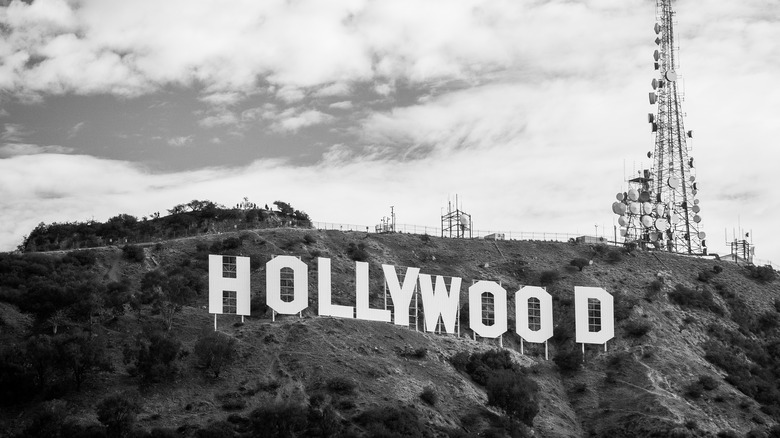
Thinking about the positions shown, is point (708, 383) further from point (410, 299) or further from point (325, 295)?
point (325, 295)

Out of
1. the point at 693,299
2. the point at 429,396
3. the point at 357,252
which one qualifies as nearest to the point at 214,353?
the point at 429,396

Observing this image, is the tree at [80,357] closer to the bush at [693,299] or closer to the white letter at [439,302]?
the white letter at [439,302]

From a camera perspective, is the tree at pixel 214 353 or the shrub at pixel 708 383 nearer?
the tree at pixel 214 353

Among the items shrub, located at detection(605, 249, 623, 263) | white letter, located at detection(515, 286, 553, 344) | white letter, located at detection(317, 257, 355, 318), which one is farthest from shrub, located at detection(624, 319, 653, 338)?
white letter, located at detection(317, 257, 355, 318)

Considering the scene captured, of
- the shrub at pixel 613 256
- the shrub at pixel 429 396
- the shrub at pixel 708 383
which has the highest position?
the shrub at pixel 613 256

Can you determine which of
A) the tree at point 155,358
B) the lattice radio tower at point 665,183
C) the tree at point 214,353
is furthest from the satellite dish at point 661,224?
the tree at point 155,358

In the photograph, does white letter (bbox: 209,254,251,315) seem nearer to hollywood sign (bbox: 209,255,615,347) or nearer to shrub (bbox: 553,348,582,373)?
hollywood sign (bbox: 209,255,615,347)

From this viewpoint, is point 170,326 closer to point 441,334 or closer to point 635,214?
point 441,334
